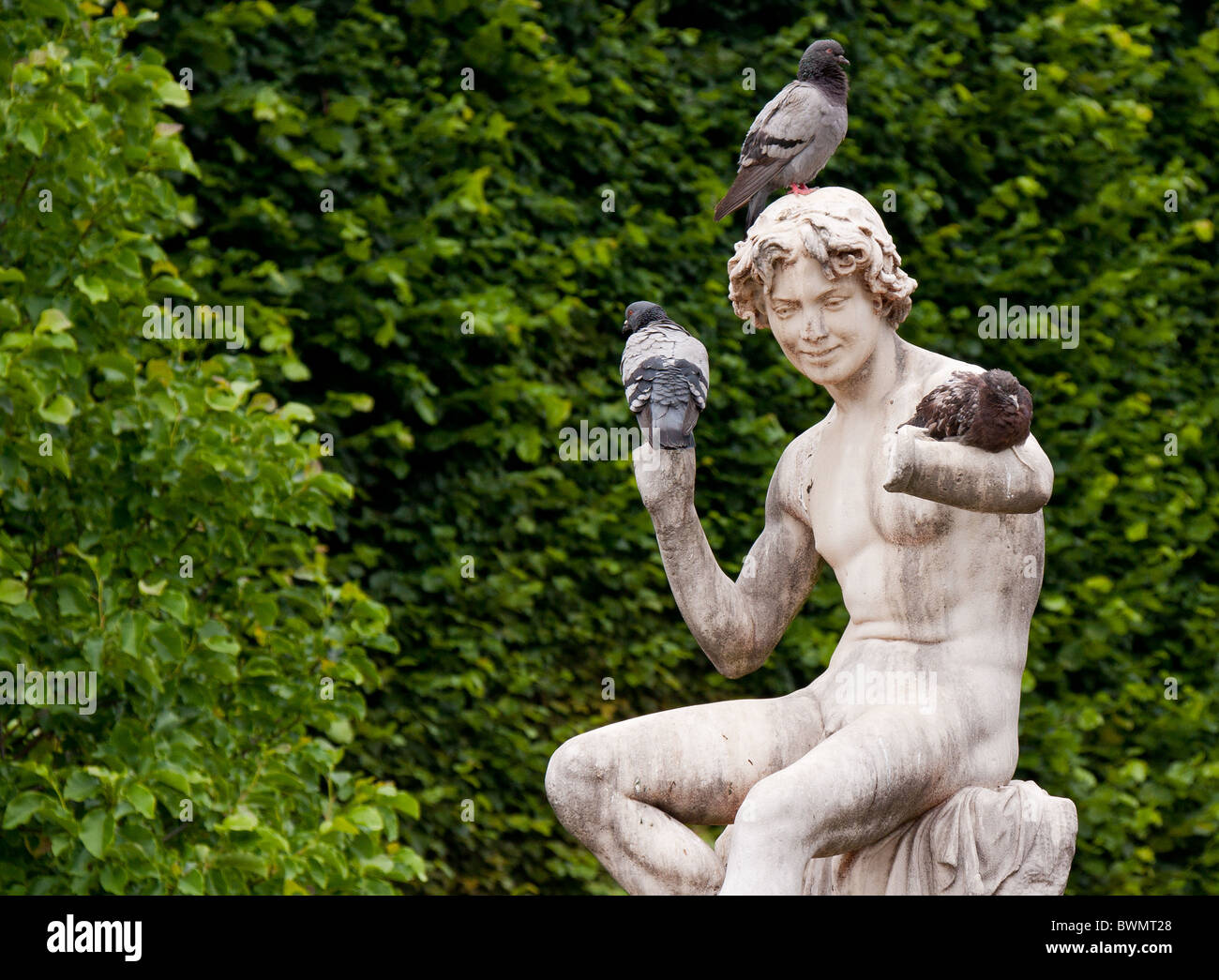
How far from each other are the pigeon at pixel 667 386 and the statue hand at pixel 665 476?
26 mm

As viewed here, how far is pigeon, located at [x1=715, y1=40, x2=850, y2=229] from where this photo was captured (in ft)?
14.6

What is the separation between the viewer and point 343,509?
7031mm

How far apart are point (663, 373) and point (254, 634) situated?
294cm

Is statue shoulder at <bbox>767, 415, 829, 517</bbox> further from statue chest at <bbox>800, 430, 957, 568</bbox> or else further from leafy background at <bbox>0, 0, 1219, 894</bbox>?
leafy background at <bbox>0, 0, 1219, 894</bbox>

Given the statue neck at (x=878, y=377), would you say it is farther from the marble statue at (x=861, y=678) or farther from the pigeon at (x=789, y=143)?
the pigeon at (x=789, y=143)

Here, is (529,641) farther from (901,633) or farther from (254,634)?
(901,633)

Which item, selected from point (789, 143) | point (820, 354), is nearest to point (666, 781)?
point (820, 354)

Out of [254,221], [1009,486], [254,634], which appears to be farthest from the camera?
[254,221]

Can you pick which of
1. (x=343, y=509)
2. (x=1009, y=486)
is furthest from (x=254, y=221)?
(x=1009, y=486)

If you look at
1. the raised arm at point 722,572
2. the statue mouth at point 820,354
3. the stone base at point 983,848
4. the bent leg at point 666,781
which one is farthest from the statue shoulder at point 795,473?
the stone base at point 983,848

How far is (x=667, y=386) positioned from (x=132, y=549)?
2.62 m

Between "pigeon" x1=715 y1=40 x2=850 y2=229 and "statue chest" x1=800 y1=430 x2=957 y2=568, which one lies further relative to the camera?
"pigeon" x1=715 y1=40 x2=850 y2=229

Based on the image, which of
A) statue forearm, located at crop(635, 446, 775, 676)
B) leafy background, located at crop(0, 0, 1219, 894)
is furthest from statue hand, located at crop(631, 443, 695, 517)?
leafy background, located at crop(0, 0, 1219, 894)

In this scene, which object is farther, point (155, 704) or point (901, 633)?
point (155, 704)
